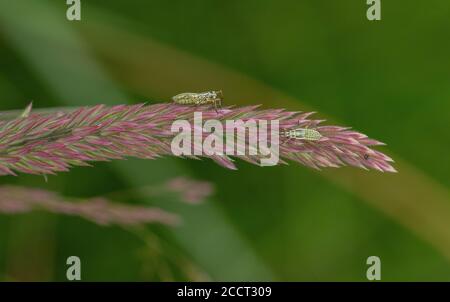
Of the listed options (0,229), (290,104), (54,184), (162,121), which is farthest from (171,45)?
(162,121)

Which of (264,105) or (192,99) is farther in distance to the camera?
(264,105)

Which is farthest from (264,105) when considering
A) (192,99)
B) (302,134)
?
(302,134)

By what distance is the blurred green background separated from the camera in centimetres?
204

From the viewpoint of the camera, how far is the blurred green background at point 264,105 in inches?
80.4

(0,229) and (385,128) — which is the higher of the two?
(385,128)

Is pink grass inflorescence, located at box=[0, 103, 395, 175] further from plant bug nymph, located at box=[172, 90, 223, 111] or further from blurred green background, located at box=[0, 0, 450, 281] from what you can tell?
blurred green background, located at box=[0, 0, 450, 281]

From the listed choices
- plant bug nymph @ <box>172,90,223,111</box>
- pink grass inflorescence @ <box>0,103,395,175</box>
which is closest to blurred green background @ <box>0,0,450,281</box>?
plant bug nymph @ <box>172,90,223,111</box>

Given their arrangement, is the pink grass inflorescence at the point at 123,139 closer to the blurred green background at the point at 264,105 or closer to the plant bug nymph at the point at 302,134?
the plant bug nymph at the point at 302,134

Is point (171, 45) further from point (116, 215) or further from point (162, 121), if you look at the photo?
point (162, 121)

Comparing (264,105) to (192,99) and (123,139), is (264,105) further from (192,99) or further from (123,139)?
(123,139)

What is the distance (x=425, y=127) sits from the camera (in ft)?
7.51

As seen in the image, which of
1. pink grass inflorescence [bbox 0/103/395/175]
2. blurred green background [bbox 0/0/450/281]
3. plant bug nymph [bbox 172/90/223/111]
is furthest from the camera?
blurred green background [bbox 0/0/450/281]

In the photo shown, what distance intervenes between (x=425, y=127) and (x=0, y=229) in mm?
1950

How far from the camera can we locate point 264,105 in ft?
7.40
